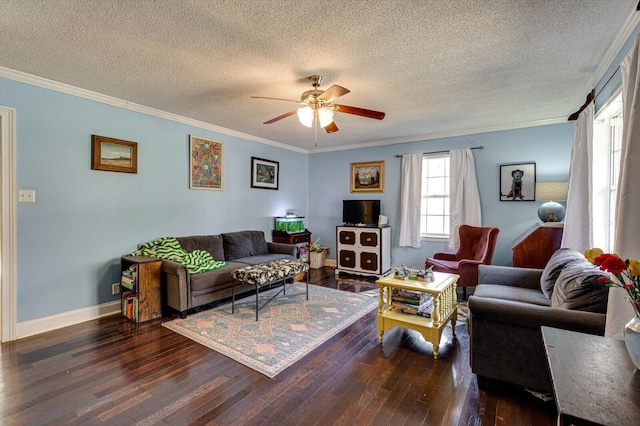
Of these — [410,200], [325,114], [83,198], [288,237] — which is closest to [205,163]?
[83,198]

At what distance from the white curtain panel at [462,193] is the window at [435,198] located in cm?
20

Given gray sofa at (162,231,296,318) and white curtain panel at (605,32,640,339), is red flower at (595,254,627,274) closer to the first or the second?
white curtain panel at (605,32,640,339)

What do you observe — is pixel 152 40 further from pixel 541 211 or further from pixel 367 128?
pixel 541 211

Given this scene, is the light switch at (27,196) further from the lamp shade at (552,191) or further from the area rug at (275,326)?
the lamp shade at (552,191)

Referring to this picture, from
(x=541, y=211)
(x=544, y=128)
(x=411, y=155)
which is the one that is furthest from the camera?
(x=411, y=155)

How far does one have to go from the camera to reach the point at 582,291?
1836 mm

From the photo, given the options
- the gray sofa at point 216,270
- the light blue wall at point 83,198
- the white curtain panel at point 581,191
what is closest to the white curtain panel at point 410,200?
the gray sofa at point 216,270

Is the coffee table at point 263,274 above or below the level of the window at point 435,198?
below

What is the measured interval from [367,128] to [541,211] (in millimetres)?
2601

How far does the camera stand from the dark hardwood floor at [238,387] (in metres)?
1.76

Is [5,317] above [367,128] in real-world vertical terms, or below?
below

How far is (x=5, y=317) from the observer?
2.71 metres

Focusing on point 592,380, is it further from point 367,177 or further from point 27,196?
→ point 367,177

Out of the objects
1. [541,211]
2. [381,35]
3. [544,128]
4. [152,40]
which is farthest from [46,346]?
[544,128]
